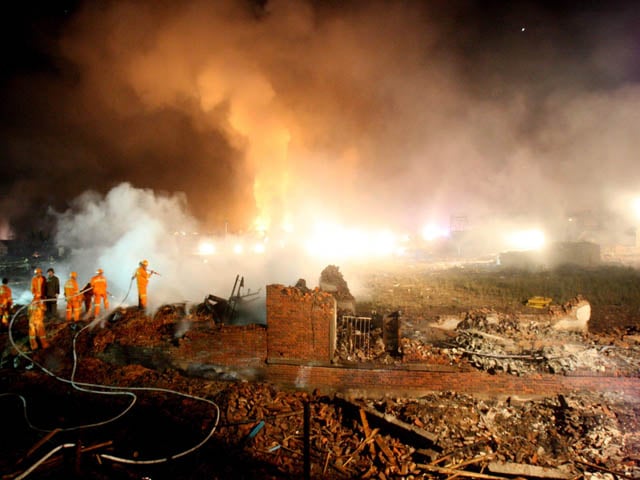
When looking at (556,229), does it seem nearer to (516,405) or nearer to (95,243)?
(516,405)

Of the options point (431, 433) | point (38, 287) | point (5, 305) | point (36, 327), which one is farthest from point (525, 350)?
point (5, 305)

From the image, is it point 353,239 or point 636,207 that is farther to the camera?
point 353,239

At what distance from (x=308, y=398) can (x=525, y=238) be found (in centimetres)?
5185

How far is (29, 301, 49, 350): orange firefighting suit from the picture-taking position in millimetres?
8609

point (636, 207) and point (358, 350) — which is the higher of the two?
point (636, 207)

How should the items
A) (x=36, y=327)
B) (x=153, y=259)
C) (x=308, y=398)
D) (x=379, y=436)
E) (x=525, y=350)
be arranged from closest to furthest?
(x=379, y=436) → (x=308, y=398) → (x=525, y=350) → (x=36, y=327) → (x=153, y=259)

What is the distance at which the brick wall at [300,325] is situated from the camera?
25.0 feet

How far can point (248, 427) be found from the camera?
6125 millimetres

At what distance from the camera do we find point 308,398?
725 centimetres

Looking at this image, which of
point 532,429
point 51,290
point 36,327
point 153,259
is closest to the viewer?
point 532,429

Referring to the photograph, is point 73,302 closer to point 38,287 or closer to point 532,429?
point 38,287

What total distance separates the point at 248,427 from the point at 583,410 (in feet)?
21.1

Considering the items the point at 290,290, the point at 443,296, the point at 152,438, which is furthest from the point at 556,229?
the point at 152,438

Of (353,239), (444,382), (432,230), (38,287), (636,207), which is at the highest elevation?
(432,230)
